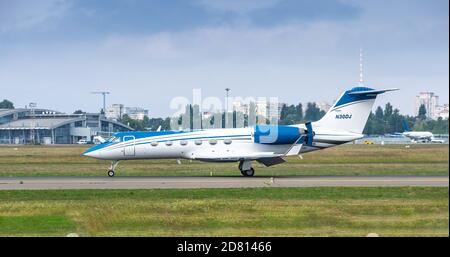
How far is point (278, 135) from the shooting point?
123 feet

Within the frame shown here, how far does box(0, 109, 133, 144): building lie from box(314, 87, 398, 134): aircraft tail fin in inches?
1479

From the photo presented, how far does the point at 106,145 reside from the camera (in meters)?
39.1

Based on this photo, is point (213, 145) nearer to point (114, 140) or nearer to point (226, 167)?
point (114, 140)

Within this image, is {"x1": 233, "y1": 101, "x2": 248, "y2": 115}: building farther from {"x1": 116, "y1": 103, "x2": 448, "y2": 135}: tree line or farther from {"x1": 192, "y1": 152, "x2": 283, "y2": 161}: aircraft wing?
{"x1": 192, "y1": 152, "x2": 283, "y2": 161}: aircraft wing

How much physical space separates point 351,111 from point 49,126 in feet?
A: 181

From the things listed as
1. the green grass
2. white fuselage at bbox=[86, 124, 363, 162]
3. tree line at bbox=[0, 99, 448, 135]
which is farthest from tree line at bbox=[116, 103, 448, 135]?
the green grass

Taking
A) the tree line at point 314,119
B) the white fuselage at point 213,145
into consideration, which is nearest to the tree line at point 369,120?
the tree line at point 314,119

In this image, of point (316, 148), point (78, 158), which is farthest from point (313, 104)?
point (316, 148)

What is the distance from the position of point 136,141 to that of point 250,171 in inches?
255

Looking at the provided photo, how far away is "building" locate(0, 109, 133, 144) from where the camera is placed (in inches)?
3091

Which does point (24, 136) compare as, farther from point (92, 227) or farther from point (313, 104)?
point (92, 227)

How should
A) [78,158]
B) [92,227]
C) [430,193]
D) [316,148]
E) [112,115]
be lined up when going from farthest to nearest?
[112,115]
[78,158]
[316,148]
[430,193]
[92,227]

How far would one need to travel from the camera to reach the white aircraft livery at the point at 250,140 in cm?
3772

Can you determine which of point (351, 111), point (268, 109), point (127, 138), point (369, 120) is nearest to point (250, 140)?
point (351, 111)
